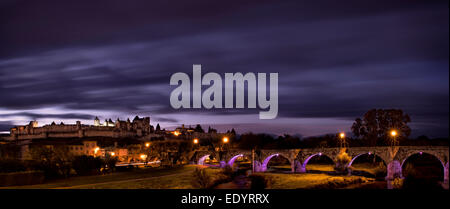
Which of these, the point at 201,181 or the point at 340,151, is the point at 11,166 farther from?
the point at 340,151

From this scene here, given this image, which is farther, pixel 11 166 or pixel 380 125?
pixel 380 125

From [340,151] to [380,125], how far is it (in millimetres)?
20505

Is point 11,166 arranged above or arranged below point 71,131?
below

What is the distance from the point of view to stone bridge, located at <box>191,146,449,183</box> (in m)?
42.1

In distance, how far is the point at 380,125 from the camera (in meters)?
68.2

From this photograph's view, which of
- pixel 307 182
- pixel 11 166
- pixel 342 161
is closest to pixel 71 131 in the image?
pixel 11 166

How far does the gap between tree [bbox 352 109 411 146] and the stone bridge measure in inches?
479

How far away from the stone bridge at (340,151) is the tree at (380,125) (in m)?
12.2

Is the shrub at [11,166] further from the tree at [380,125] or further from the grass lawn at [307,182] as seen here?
the tree at [380,125]

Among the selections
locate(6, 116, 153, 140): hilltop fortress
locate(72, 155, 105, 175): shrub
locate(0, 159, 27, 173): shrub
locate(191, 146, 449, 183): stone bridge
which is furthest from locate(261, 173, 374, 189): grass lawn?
locate(6, 116, 153, 140): hilltop fortress
